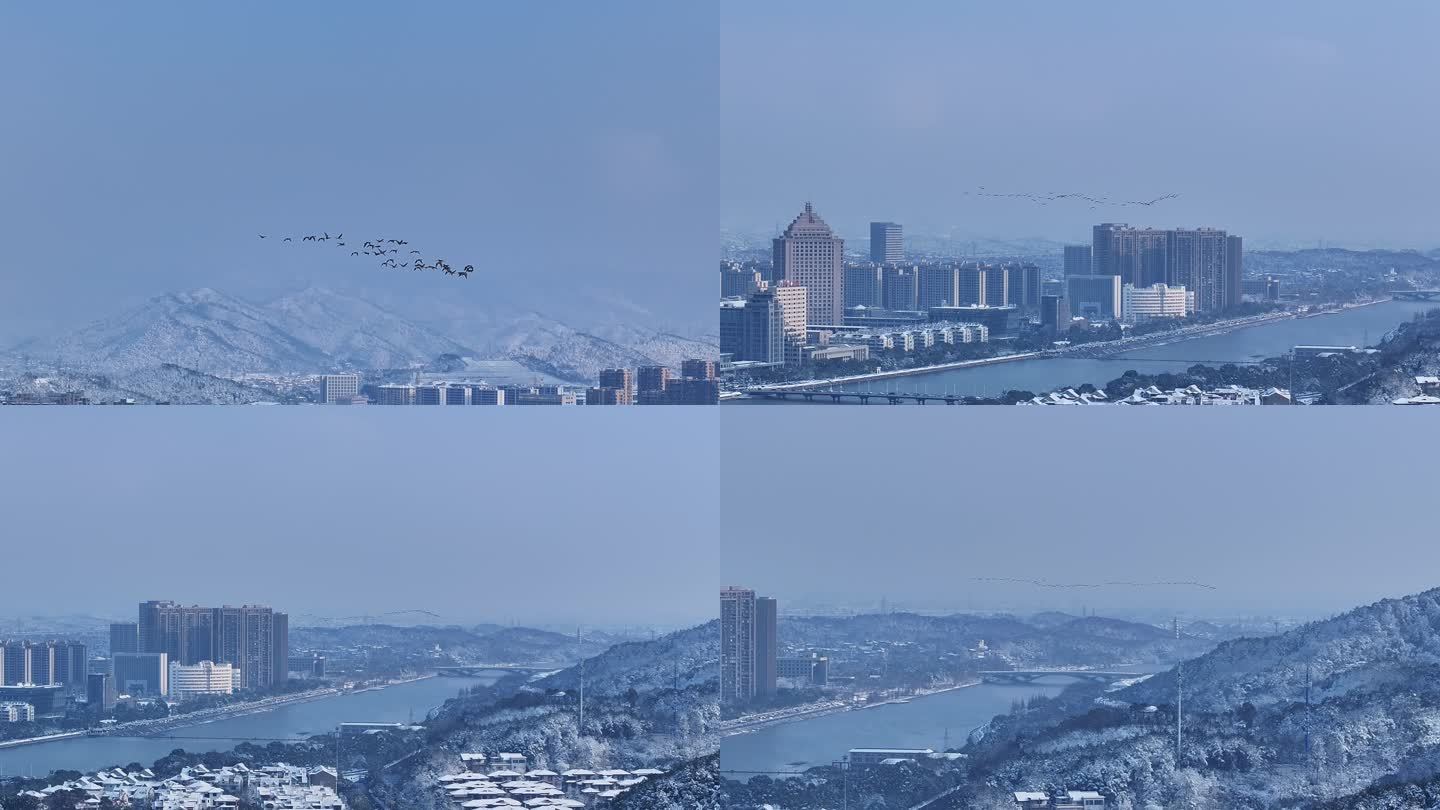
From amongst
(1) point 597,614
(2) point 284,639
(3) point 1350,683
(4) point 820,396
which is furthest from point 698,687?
(3) point 1350,683

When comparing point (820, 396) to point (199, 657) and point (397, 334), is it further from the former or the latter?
point (199, 657)

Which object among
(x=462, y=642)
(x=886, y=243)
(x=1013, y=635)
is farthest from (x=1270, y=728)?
(x=462, y=642)

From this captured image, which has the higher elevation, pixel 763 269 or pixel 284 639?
pixel 763 269

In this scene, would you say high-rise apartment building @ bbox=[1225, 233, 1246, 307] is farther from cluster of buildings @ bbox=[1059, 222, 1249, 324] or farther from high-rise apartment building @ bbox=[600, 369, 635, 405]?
high-rise apartment building @ bbox=[600, 369, 635, 405]

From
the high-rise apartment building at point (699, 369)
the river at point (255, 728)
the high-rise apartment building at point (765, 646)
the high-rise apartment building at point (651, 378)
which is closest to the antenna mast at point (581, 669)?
the river at point (255, 728)

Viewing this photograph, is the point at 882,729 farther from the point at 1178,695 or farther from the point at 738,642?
the point at 1178,695
